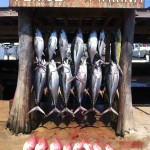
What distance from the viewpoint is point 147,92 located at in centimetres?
1452

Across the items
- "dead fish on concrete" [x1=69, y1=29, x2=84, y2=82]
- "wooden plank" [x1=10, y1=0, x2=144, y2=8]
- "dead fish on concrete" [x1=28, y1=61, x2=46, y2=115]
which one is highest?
"wooden plank" [x1=10, y1=0, x2=144, y2=8]

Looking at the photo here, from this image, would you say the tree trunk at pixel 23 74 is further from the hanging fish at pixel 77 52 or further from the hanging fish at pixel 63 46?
the hanging fish at pixel 77 52

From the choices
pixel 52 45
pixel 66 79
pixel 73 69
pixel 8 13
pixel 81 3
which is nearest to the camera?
pixel 81 3

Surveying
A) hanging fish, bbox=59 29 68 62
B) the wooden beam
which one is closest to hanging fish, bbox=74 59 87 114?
hanging fish, bbox=59 29 68 62

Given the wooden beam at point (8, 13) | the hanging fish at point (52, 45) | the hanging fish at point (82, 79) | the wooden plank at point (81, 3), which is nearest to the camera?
the wooden plank at point (81, 3)

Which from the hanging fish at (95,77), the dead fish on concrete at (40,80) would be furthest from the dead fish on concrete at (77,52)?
the dead fish on concrete at (40,80)

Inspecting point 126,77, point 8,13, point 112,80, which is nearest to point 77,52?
point 112,80

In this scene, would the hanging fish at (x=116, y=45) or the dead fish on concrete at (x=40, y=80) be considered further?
the hanging fish at (x=116, y=45)

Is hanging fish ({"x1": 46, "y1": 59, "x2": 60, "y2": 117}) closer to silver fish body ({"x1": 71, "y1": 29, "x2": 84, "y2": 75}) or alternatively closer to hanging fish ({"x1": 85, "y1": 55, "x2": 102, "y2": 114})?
silver fish body ({"x1": 71, "y1": 29, "x2": 84, "y2": 75})

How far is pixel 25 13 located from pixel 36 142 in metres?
2.63

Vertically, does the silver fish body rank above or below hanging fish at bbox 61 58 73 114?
above

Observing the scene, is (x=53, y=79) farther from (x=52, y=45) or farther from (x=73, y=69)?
(x=52, y=45)

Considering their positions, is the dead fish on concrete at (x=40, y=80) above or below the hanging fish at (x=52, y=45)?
below

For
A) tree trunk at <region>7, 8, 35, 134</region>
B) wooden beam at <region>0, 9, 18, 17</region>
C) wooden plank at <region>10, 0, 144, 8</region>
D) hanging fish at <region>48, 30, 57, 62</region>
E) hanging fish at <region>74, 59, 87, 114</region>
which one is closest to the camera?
wooden plank at <region>10, 0, 144, 8</region>
